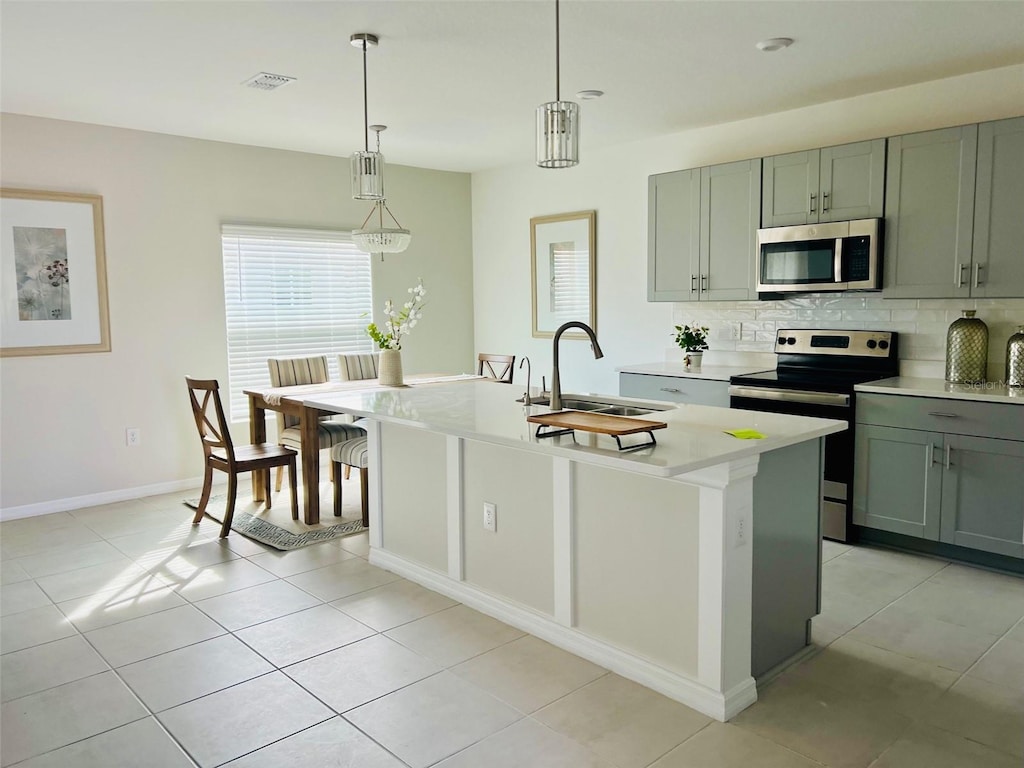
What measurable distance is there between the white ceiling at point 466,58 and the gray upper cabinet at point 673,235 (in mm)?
418

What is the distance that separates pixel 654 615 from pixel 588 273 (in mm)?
3842

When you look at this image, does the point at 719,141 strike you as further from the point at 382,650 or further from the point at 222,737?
the point at 222,737

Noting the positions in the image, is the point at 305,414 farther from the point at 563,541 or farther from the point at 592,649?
the point at 592,649

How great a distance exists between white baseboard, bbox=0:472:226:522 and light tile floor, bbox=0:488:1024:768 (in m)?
1.09

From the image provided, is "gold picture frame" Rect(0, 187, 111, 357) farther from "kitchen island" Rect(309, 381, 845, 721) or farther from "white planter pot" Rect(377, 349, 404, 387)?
Result: "kitchen island" Rect(309, 381, 845, 721)

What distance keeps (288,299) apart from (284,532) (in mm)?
2231

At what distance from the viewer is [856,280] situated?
13.6ft

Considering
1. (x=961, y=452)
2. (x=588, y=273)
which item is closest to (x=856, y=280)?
(x=961, y=452)

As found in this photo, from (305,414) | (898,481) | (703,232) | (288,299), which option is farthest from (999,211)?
(288,299)

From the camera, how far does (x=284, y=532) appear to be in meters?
4.32

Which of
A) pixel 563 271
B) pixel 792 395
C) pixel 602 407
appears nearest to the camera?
pixel 602 407

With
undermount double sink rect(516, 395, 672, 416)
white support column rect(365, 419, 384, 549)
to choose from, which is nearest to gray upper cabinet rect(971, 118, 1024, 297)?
undermount double sink rect(516, 395, 672, 416)

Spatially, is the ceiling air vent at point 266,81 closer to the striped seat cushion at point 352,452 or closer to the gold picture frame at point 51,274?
the gold picture frame at point 51,274

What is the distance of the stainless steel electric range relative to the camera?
4035 millimetres
